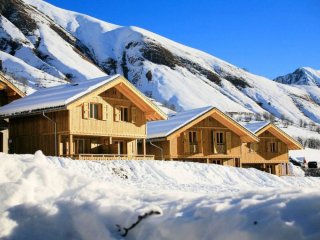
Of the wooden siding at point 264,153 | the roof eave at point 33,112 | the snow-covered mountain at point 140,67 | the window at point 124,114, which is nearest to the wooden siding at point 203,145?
the wooden siding at point 264,153

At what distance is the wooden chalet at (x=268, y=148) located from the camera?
47.7 metres

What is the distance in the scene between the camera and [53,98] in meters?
31.0

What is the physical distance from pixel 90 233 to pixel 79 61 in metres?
148

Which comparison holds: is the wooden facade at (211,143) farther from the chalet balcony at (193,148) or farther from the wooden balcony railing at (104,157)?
the wooden balcony railing at (104,157)

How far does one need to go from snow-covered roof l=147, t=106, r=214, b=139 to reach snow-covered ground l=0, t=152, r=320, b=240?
25075mm

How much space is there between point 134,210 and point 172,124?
1201 inches

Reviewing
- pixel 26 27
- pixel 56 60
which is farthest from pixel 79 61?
pixel 26 27

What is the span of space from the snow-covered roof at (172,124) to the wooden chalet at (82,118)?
263 centimetres

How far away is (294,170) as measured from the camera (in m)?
58.2

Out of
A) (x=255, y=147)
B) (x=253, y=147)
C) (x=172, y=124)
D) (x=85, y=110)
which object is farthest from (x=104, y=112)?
(x=255, y=147)

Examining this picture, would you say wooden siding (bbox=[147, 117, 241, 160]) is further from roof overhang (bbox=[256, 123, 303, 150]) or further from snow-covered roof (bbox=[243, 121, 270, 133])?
roof overhang (bbox=[256, 123, 303, 150])

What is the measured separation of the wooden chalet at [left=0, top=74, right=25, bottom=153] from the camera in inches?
1256

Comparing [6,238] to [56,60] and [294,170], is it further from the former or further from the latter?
[56,60]

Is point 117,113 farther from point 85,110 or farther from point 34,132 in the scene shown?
point 34,132
